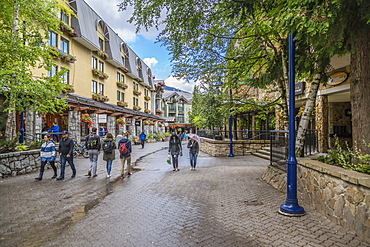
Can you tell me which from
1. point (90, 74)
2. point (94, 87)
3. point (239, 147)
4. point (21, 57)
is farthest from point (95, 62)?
point (239, 147)

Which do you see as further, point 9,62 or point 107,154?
point 9,62

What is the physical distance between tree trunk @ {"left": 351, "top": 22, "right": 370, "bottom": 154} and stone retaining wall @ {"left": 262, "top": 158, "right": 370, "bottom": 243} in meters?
0.95

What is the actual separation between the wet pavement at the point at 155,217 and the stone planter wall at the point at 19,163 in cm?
129

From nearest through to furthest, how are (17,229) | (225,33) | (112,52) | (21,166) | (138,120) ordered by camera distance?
(17,229) < (225,33) < (21,166) < (112,52) < (138,120)

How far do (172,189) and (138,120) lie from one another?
25.3m

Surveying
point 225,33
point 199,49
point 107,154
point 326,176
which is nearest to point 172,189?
point 107,154

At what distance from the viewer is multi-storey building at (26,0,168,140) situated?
683 inches

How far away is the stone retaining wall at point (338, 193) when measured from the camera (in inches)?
140

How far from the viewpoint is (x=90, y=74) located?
23078 mm

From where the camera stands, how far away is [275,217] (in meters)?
4.68

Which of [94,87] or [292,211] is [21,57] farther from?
[94,87]

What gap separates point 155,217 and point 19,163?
7717mm

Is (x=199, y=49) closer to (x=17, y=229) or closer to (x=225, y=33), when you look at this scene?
(x=225, y=33)

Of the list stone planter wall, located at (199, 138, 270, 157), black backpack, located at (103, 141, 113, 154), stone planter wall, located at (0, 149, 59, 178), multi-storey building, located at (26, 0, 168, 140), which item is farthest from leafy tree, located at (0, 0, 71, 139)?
stone planter wall, located at (199, 138, 270, 157)
